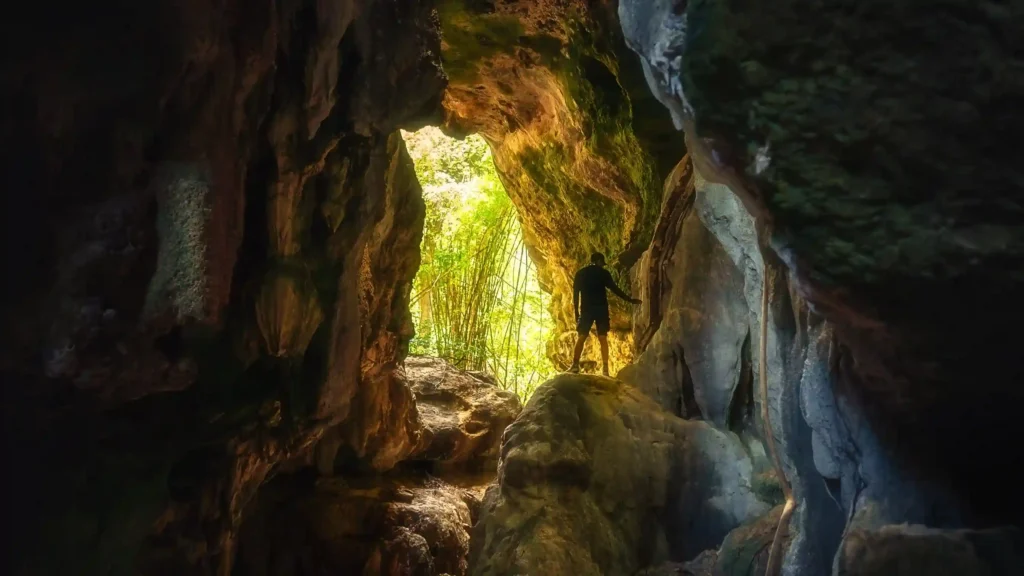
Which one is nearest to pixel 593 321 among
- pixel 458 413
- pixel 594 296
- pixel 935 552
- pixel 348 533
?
pixel 594 296

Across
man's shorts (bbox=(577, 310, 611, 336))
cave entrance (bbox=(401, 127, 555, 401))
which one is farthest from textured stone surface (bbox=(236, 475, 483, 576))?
cave entrance (bbox=(401, 127, 555, 401))

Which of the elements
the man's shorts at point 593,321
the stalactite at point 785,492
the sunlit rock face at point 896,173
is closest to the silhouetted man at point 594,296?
the man's shorts at point 593,321

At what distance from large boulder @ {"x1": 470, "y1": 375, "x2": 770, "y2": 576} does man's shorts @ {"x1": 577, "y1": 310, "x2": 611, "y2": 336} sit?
171 cm

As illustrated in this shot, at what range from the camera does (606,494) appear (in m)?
4.93

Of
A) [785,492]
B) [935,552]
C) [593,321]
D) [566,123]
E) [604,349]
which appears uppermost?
[566,123]

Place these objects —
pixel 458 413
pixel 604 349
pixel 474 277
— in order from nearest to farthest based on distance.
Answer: pixel 604 349
pixel 458 413
pixel 474 277

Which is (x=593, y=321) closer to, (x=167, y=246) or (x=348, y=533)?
(x=348, y=533)

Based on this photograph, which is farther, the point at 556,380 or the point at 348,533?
the point at 348,533

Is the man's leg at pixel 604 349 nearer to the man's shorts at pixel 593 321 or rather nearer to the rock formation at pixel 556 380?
the man's shorts at pixel 593 321

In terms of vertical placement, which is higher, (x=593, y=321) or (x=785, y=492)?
(x=593, y=321)

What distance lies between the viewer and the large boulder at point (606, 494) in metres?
4.66

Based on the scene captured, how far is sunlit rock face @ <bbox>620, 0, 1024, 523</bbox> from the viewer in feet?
6.91

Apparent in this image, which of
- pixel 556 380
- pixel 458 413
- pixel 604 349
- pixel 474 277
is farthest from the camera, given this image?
pixel 474 277

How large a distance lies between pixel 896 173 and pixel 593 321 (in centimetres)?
480
